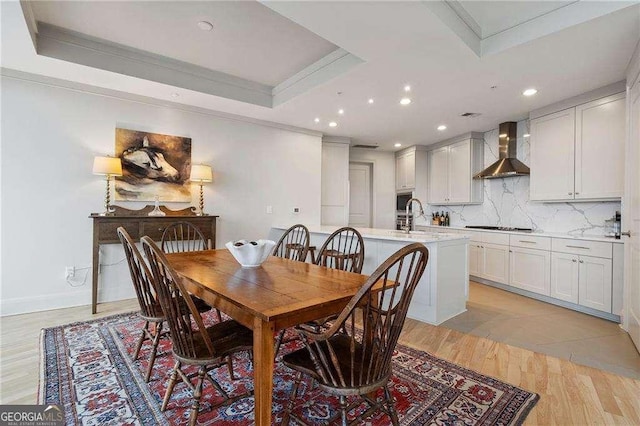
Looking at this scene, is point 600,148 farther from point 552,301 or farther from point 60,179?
point 60,179

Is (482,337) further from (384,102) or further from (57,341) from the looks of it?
(57,341)

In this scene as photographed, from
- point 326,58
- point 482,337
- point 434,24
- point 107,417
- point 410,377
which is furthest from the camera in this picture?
point 326,58

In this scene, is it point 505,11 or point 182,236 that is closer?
point 505,11

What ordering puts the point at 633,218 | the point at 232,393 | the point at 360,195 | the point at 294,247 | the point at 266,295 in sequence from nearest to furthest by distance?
the point at 266,295 < the point at 232,393 < the point at 633,218 < the point at 294,247 < the point at 360,195

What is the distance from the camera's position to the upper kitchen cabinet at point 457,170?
5.42 meters

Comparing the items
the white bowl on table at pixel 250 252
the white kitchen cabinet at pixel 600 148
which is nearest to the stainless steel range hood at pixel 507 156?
the white kitchen cabinet at pixel 600 148

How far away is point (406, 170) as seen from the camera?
683cm

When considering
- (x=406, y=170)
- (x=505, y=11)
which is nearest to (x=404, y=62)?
(x=505, y=11)

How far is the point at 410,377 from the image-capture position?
2055mm

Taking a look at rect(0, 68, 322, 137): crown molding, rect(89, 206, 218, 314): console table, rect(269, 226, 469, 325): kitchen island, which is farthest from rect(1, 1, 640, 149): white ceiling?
rect(269, 226, 469, 325): kitchen island

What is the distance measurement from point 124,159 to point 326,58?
2659 millimetres

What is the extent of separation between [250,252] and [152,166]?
2.59 metres

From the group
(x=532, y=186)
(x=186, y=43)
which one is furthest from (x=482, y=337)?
(x=186, y=43)

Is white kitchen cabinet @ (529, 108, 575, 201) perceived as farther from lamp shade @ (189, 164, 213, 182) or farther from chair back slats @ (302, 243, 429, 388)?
lamp shade @ (189, 164, 213, 182)
